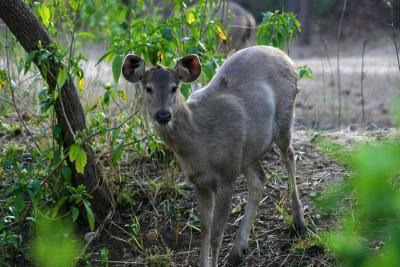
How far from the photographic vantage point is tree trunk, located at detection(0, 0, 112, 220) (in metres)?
5.68

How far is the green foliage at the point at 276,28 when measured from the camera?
6.52 m

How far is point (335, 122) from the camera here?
34.7ft

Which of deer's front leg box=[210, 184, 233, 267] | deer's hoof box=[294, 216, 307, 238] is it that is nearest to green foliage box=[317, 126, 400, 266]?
deer's front leg box=[210, 184, 233, 267]

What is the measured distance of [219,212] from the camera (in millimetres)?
5605

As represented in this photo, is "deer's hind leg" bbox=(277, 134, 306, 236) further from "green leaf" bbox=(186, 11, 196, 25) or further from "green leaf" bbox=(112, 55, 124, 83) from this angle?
"green leaf" bbox=(112, 55, 124, 83)

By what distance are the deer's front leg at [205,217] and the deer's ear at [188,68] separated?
90 centimetres

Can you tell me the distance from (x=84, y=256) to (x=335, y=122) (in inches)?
230

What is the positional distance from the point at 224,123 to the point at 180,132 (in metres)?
0.41

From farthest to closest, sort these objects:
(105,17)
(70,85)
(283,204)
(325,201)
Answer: (105,17) → (283,204) → (70,85) → (325,201)

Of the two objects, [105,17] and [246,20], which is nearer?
[105,17]

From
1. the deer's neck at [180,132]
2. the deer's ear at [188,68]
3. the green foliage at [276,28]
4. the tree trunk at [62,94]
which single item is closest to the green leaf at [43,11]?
the tree trunk at [62,94]

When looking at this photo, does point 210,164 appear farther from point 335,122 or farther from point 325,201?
point 335,122

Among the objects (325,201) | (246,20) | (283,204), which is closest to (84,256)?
(283,204)

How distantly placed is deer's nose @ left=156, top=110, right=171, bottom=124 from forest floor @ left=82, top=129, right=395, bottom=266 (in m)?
1.36
